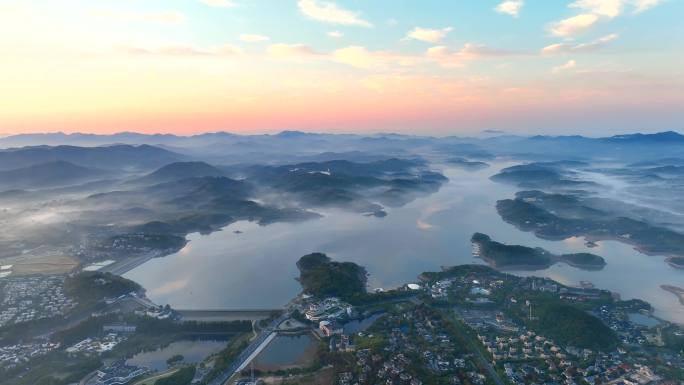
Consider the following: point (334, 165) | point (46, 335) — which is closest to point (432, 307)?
point (46, 335)

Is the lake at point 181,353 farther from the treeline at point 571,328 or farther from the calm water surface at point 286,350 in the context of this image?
the treeline at point 571,328

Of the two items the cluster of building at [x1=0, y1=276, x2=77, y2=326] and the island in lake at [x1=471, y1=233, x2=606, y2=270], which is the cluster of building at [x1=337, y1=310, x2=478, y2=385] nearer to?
the island in lake at [x1=471, y1=233, x2=606, y2=270]

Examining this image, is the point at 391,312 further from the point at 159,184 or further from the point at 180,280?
the point at 159,184

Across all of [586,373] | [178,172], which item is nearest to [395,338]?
[586,373]

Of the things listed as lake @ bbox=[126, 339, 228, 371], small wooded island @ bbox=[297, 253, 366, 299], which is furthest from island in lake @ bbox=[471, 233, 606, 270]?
lake @ bbox=[126, 339, 228, 371]

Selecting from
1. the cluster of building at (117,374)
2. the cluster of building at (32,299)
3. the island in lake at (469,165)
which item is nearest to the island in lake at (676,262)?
the cluster of building at (117,374)

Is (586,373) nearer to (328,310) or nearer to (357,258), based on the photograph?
(328,310)
